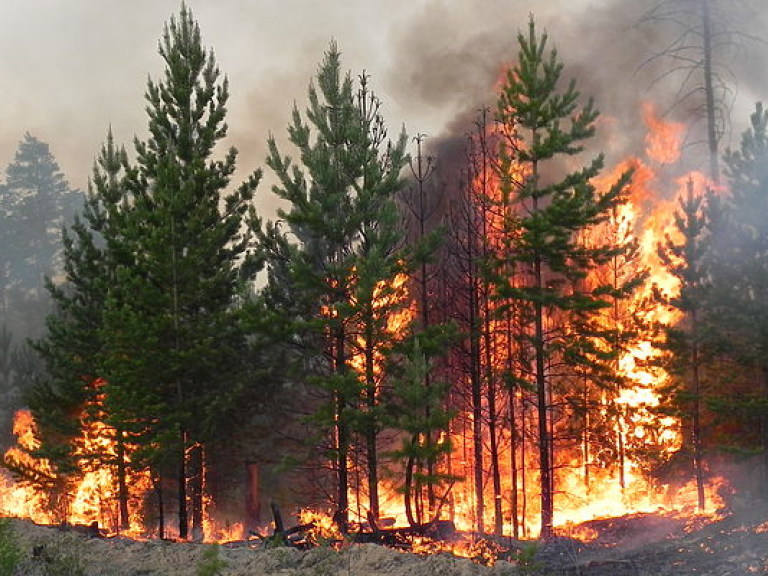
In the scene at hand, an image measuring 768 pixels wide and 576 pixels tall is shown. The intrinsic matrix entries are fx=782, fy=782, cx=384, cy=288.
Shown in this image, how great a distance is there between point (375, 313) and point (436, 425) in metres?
3.73

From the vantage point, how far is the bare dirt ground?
46.7 feet

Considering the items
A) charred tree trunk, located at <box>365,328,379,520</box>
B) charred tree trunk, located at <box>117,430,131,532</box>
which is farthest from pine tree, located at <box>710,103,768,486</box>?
charred tree trunk, located at <box>117,430,131,532</box>

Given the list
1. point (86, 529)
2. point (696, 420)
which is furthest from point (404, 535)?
point (696, 420)

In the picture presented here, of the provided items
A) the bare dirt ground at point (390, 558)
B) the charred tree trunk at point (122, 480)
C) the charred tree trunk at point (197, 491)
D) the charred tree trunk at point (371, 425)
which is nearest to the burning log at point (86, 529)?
the bare dirt ground at point (390, 558)

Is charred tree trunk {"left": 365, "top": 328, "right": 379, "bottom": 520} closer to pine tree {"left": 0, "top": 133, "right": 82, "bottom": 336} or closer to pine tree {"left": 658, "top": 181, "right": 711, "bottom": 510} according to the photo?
pine tree {"left": 658, "top": 181, "right": 711, "bottom": 510}

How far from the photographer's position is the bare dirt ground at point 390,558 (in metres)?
14.2

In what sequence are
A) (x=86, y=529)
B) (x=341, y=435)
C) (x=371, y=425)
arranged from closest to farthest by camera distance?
(x=86, y=529) < (x=371, y=425) < (x=341, y=435)

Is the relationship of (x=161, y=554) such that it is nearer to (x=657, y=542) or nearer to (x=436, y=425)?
(x=436, y=425)

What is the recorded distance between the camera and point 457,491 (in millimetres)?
31047

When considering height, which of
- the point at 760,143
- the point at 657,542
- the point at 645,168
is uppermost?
the point at 645,168

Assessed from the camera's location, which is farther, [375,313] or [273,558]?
[375,313]

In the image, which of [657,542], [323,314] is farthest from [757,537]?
[323,314]

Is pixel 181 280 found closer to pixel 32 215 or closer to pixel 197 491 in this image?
pixel 197 491

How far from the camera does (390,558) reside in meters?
14.9
